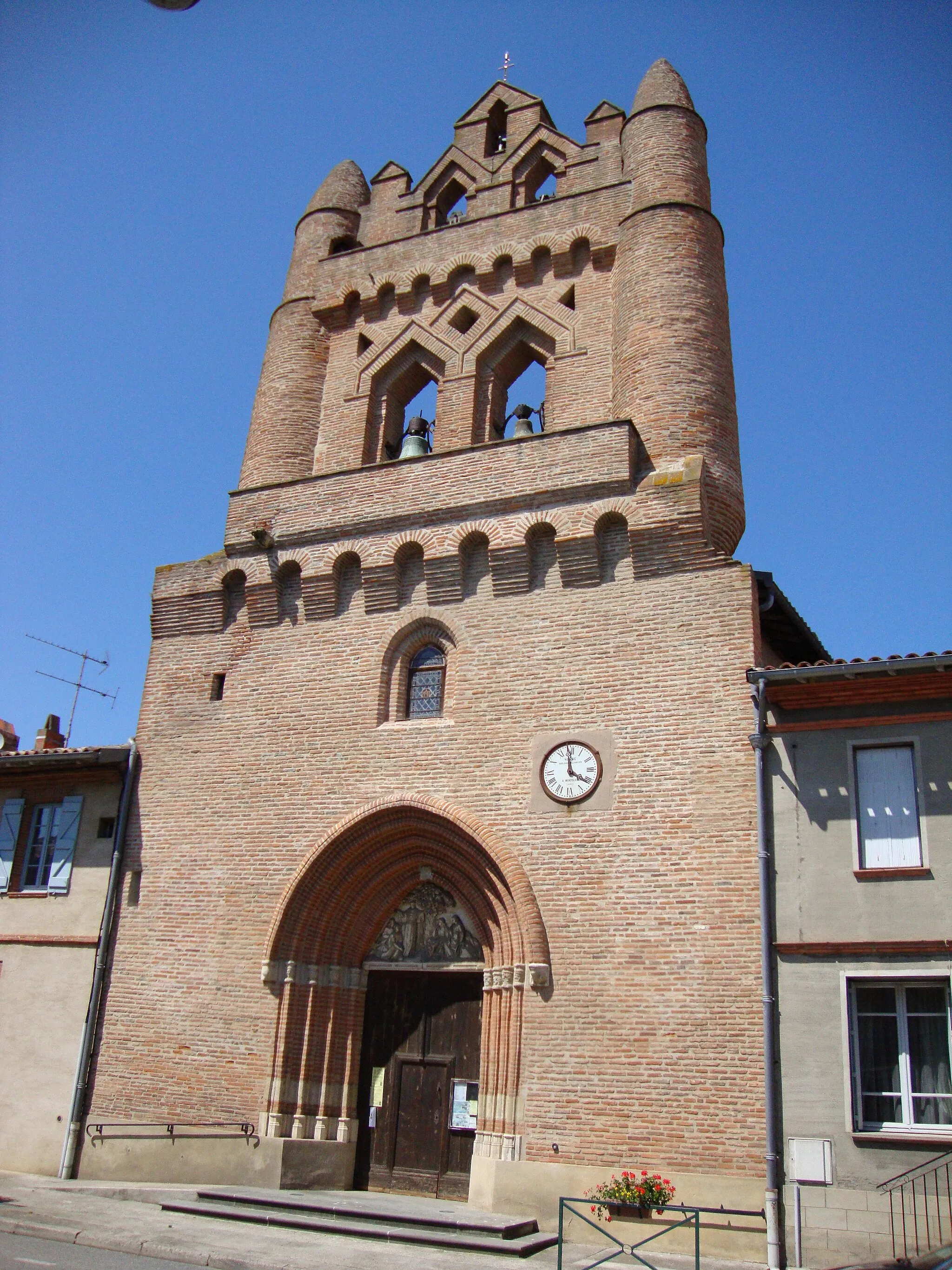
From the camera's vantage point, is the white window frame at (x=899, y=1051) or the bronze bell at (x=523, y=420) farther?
the bronze bell at (x=523, y=420)

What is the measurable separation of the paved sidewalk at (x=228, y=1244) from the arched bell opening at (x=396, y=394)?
10901 millimetres

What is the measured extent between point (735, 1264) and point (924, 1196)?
73.7 inches

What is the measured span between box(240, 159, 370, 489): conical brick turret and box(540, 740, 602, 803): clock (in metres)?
6.70

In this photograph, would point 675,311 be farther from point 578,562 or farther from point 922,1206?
point 922,1206

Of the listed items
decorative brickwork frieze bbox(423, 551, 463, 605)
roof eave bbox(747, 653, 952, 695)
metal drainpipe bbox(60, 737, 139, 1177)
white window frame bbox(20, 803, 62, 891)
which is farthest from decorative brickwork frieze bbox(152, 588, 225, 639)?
roof eave bbox(747, 653, 952, 695)

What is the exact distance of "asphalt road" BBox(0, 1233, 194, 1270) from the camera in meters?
9.17

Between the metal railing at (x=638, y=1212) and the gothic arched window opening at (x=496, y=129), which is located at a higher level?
the gothic arched window opening at (x=496, y=129)

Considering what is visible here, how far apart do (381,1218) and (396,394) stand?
40.0 feet

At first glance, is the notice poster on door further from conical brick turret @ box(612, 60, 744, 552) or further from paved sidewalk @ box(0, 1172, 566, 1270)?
conical brick turret @ box(612, 60, 744, 552)

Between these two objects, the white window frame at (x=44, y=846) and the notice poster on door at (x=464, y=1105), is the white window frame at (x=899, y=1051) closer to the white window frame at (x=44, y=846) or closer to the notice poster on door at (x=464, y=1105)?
the notice poster on door at (x=464, y=1105)

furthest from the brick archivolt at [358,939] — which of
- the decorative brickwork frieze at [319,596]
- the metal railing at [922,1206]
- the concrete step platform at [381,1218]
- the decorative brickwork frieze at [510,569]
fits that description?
the metal railing at [922,1206]

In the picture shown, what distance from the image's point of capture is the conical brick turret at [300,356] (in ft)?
58.2

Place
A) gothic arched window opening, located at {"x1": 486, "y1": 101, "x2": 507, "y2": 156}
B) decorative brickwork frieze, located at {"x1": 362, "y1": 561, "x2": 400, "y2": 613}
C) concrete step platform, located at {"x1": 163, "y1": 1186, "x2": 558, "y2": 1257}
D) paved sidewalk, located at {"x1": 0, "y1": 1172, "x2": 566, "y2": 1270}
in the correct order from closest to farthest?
paved sidewalk, located at {"x1": 0, "y1": 1172, "x2": 566, "y2": 1270} → concrete step platform, located at {"x1": 163, "y1": 1186, "x2": 558, "y2": 1257} → decorative brickwork frieze, located at {"x1": 362, "y1": 561, "x2": 400, "y2": 613} → gothic arched window opening, located at {"x1": 486, "y1": 101, "x2": 507, "y2": 156}

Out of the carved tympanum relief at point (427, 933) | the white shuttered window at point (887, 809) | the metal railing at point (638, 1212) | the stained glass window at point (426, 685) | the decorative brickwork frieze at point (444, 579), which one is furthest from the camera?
the decorative brickwork frieze at point (444, 579)
